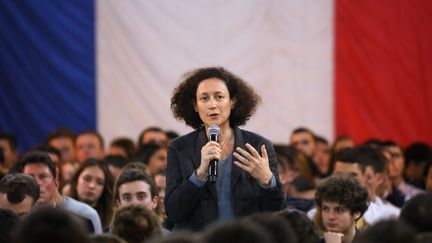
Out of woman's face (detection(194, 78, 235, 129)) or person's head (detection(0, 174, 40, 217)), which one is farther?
person's head (detection(0, 174, 40, 217))

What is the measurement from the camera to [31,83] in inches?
500

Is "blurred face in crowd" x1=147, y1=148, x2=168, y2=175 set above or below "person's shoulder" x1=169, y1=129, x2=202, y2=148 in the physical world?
above

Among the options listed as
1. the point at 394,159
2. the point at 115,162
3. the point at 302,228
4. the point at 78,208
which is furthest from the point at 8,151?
the point at 302,228

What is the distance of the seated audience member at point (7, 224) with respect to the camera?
16.2 ft

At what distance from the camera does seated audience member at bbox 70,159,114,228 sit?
8492mm

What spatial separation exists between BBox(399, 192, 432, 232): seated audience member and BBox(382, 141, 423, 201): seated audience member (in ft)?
17.0

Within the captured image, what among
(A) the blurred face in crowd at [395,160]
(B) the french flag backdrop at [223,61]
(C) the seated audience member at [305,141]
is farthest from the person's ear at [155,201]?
(B) the french flag backdrop at [223,61]

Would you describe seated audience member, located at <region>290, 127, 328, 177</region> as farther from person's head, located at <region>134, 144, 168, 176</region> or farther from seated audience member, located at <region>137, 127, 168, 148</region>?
person's head, located at <region>134, 144, 168, 176</region>

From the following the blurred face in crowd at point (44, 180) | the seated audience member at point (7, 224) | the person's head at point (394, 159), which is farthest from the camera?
the person's head at point (394, 159)

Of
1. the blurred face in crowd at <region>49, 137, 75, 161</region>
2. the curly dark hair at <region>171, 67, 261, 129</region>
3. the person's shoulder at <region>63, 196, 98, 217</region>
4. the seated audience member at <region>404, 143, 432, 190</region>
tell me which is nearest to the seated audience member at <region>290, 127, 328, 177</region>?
the seated audience member at <region>404, 143, 432, 190</region>

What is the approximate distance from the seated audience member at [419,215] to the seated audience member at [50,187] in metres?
3.08

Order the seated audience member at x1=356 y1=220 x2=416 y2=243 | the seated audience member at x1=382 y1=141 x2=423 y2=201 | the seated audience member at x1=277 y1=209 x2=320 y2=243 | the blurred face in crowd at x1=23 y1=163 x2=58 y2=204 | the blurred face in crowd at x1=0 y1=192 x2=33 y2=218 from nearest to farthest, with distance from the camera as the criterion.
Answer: the seated audience member at x1=356 y1=220 x2=416 y2=243 → the seated audience member at x1=277 y1=209 x2=320 y2=243 → the blurred face in crowd at x1=0 y1=192 x2=33 y2=218 → the blurred face in crowd at x1=23 y1=163 x2=58 y2=204 → the seated audience member at x1=382 y1=141 x2=423 y2=201

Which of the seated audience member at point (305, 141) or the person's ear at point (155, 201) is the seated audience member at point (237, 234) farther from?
the seated audience member at point (305, 141)

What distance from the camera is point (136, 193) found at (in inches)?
298
